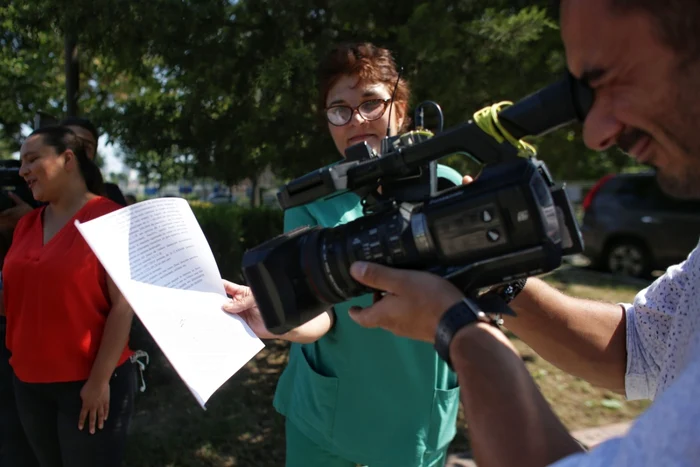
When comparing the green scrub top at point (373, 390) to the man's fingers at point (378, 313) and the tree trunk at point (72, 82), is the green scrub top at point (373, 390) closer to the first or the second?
the man's fingers at point (378, 313)

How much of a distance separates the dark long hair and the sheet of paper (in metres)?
1.20

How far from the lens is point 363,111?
6.03ft

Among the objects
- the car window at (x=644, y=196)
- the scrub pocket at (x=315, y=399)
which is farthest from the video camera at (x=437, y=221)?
the car window at (x=644, y=196)

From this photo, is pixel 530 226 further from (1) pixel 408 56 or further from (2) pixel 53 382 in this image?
(1) pixel 408 56

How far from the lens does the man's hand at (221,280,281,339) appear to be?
1504 mm

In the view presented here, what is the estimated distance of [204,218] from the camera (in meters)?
4.38

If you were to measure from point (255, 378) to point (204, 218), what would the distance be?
1.34m

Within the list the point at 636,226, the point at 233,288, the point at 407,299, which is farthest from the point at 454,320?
the point at 636,226

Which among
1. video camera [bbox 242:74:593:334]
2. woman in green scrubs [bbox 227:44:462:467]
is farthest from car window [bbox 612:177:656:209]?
video camera [bbox 242:74:593:334]

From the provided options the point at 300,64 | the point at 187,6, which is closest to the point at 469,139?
the point at 300,64

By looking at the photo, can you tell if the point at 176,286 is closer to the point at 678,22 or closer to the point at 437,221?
the point at 437,221

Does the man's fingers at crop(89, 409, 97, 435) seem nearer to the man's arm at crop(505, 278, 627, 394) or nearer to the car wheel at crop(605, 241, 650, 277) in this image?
the man's arm at crop(505, 278, 627, 394)

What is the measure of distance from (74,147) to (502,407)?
2.24m

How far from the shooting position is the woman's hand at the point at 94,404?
6.86 ft
